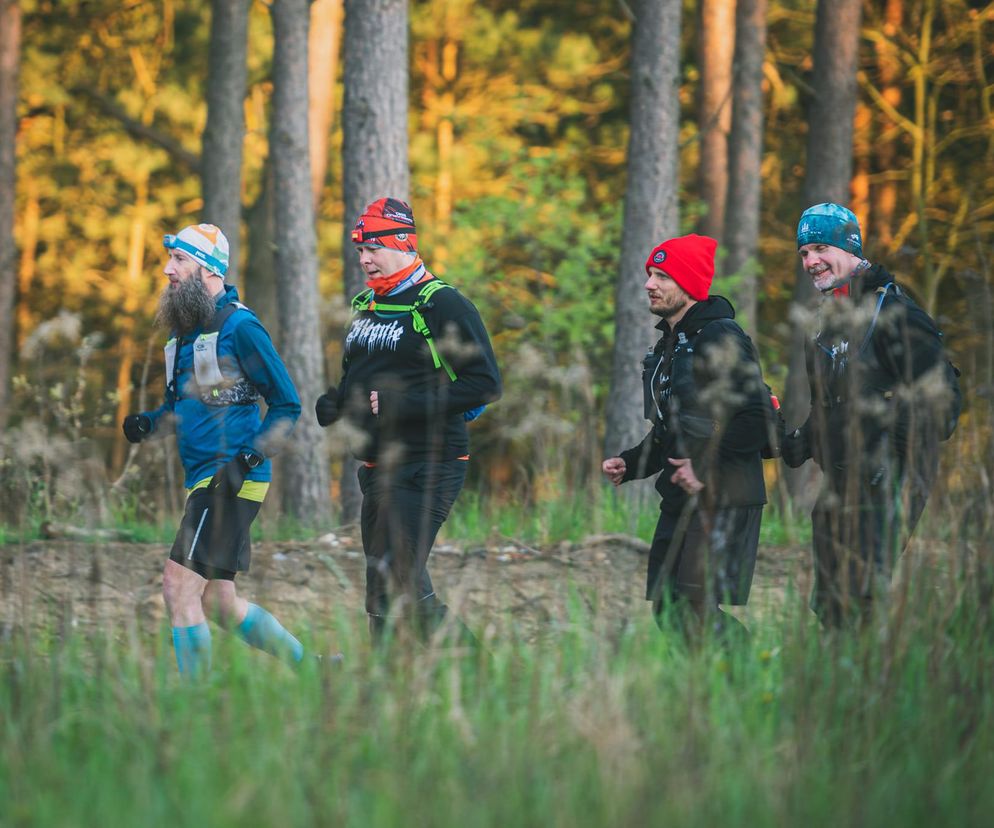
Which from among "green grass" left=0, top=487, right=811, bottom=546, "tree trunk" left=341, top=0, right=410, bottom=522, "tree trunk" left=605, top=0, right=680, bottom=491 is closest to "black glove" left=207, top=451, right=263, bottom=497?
"green grass" left=0, top=487, right=811, bottom=546

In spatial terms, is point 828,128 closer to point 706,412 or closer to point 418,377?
point 418,377

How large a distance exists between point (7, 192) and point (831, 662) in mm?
14034

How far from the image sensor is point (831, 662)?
477cm

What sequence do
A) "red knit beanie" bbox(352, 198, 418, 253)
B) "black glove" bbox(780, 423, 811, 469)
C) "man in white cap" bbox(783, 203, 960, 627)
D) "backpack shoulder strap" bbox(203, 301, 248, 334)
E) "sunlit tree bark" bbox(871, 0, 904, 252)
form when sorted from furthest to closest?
"sunlit tree bark" bbox(871, 0, 904, 252), "red knit beanie" bbox(352, 198, 418, 253), "backpack shoulder strap" bbox(203, 301, 248, 334), "black glove" bbox(780, 423, 811, 469), "man in white cap" bbox(783, 203, 960, 627)

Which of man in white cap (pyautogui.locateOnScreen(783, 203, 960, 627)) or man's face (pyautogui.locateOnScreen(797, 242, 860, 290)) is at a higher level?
man's face (pyautogui.locateOnScreen(797, 242, 860, 290))

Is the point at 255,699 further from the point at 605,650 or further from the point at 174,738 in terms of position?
the point at 605,650

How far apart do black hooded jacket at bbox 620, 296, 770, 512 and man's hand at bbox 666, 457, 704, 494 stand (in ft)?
0.12

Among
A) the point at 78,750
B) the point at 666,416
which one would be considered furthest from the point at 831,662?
the point at 78,750

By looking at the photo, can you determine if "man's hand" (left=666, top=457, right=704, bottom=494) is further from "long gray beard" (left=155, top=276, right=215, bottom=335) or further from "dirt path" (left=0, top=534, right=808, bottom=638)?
"dirt path" (left=0, top=534, right=808, bottom=638)

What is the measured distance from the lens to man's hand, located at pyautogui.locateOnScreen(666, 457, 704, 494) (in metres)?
5.60

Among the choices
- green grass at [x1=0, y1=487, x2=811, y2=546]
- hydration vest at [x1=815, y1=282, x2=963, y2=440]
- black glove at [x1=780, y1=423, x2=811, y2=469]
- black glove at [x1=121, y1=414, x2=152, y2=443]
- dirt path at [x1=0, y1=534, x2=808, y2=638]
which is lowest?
dirt path at [x1=0, y1=534, x2=808, y2=638]

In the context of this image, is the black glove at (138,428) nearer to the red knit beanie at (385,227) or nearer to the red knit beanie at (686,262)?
the red knit beanie at (385,227)

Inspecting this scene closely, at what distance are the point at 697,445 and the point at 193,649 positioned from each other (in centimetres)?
205

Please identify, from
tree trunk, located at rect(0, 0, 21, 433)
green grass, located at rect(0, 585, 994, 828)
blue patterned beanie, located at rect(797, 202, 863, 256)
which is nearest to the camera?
green grass, located at rect(0, 585, 994, 828)
